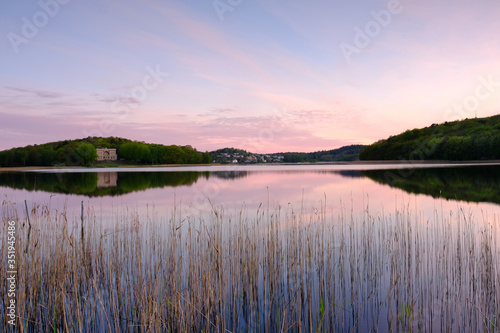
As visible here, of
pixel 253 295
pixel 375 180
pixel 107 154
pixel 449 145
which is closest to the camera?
pixel 253 295

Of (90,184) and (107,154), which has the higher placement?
(107,154)

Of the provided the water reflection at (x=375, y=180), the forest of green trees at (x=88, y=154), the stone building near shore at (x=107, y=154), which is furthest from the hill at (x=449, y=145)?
the stone building near shore at (x=107, y=154)

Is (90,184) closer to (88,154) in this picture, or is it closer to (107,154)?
(88,154)

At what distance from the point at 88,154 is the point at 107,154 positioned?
34.1 m

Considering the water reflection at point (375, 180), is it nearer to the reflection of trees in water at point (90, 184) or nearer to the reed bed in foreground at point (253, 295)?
the reflection of trees in water at point (90, 184)

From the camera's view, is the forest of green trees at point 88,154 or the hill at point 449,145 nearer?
the hill at point 449,145

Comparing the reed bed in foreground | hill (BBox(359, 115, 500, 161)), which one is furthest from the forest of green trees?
the reed bed in foreground

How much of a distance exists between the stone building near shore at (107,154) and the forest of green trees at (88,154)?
2.24 metres

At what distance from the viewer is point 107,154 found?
4818 inches

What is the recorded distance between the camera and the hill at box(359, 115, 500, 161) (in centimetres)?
7888

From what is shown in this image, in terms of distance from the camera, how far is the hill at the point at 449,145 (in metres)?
78.9

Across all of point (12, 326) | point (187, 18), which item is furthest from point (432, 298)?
point (187, 18)

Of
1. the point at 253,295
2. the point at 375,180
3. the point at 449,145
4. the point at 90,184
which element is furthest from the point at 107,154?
the point at 253,295

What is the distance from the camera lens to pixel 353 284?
5.60m
